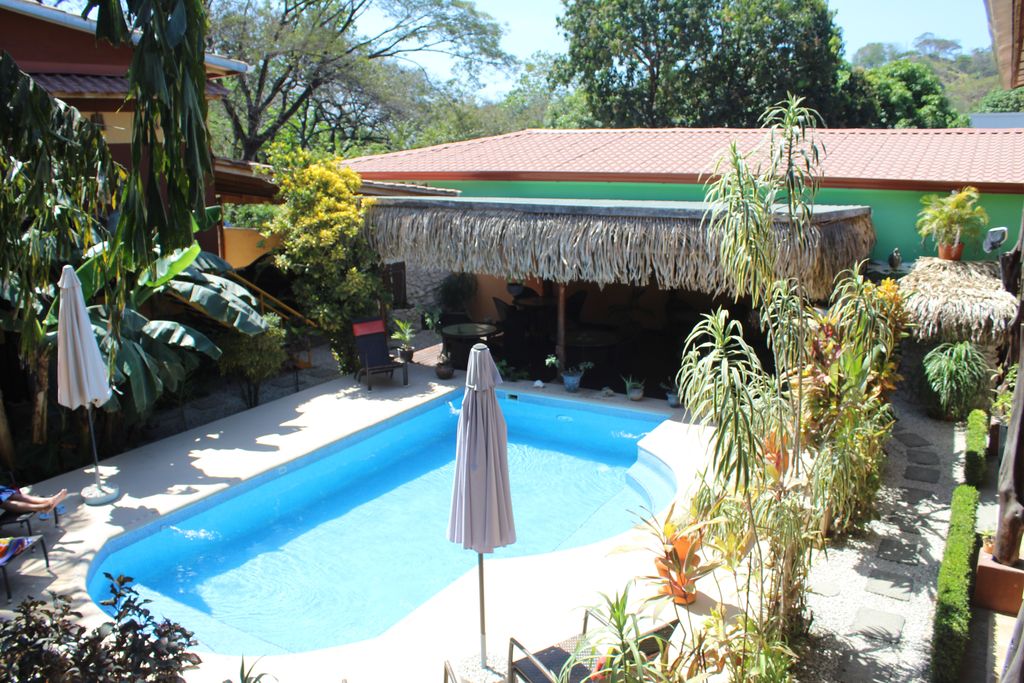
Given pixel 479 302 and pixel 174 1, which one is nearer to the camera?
pixel 174 1

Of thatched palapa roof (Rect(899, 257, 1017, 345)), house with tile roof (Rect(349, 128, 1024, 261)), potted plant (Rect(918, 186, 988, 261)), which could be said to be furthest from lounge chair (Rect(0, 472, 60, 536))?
potted plant (Rect(918, 186, 988, 261))

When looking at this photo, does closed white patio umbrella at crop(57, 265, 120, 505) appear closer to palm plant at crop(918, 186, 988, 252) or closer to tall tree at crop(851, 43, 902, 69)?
palm plant at crop(918, 186, 988, 252)

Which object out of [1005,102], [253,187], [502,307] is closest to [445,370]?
[502,307]

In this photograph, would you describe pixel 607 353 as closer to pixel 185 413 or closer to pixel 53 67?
pixel 185 413

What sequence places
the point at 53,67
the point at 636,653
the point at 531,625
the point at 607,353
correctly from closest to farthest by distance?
the point at 636,653 → the point at 531,625 → the point at 53,67 → the point at 607,353

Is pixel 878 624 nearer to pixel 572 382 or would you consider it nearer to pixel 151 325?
pixel 572 382

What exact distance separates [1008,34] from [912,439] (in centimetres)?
545

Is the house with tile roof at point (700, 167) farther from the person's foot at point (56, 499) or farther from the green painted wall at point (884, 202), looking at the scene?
the person's foot at point (56, 499)

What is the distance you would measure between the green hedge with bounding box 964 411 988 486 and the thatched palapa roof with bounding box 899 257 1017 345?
6.34 feet

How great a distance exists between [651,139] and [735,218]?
14.0 metres

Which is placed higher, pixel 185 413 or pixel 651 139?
pixel 651 139

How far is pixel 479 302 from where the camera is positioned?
17906 mm

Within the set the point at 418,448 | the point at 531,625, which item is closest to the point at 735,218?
the point at 531,625

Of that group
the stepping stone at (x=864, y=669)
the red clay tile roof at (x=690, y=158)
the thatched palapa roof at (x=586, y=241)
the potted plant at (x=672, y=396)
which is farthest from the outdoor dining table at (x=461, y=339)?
the stepping stone at (x=864, y=669)
